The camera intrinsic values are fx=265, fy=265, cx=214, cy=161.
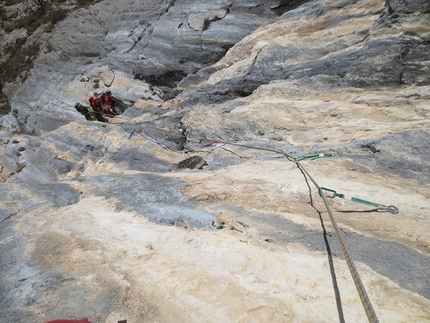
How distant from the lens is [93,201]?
5570mm

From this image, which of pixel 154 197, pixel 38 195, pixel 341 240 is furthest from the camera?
pixel 38 195

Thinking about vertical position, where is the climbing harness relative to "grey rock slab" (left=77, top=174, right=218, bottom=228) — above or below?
above

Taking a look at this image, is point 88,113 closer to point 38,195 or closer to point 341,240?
point 38,195

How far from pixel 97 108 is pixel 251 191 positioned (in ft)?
36.6

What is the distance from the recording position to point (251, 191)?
208 inches

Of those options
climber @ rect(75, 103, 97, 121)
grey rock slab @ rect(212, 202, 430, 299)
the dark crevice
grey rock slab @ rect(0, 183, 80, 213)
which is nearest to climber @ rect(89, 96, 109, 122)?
climber @ rect(75, 103, 97, 121)

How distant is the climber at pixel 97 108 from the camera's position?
43.6 feet

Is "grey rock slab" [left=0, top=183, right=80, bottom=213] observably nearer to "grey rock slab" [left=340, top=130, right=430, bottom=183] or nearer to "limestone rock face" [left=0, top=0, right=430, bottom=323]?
"limestone rock face" [left=0, top=0, right=430, bottom=323]

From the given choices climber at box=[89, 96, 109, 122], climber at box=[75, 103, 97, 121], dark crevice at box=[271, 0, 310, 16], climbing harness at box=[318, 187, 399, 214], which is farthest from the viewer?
dark crevice at box=[271, 0, 310, 16]

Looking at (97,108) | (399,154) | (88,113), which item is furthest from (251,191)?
(97,108)

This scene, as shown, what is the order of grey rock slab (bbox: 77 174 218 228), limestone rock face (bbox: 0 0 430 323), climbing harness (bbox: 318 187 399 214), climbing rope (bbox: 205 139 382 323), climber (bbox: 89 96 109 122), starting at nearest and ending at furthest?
1. climbing rope (bbox: 205 139 382 323)
2. limestone rock face (bbox: 0 0 430 323)
3. climbing harness (bbox: 318 187 399 214)
4. grey rock slab (bbox: 77 174 218 228)
5. climber (bbox: 89 96 109 122)

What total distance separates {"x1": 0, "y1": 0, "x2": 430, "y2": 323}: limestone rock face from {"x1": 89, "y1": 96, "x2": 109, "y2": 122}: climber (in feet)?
3.13

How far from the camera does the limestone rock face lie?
9.97 ft

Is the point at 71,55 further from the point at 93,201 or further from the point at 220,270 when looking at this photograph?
the point at 220,270
